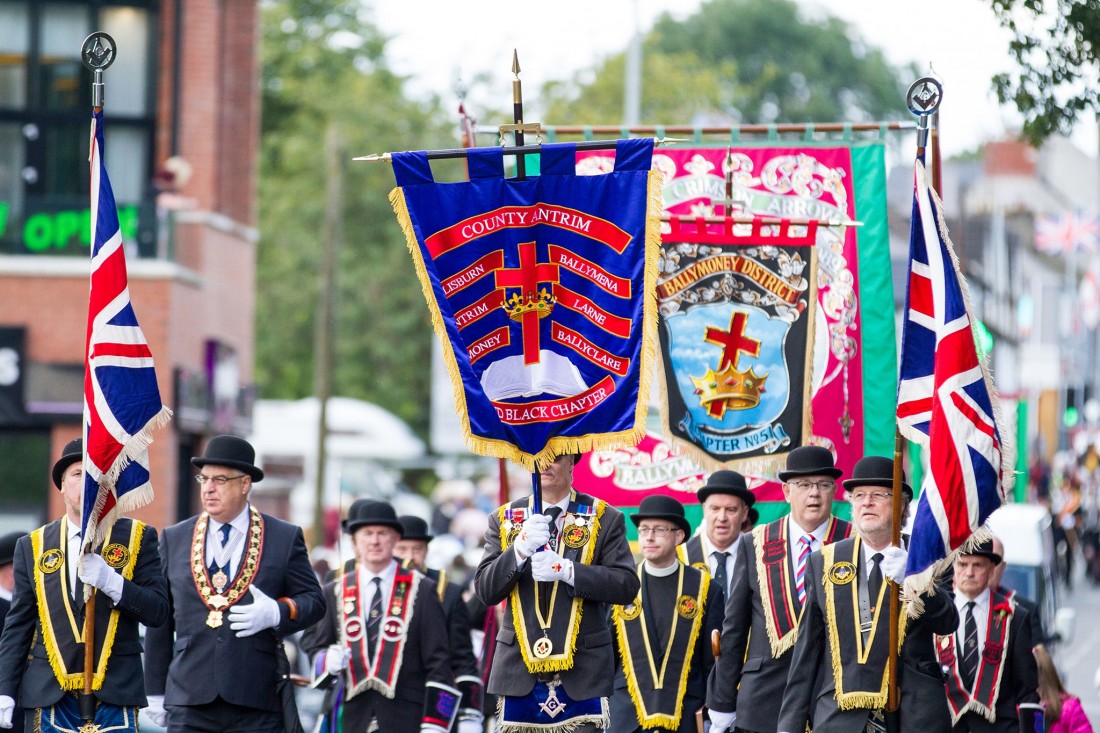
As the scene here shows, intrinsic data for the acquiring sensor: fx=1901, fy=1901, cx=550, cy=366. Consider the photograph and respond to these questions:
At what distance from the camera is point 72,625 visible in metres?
9.45

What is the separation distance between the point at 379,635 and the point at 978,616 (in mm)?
3556

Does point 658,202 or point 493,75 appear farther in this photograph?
point 493,75

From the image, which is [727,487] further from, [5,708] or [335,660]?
[5,708]

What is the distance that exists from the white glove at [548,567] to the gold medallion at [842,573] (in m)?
1.30

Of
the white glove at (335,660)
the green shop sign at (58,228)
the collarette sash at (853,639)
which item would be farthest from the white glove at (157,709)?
the green shop sign at (58,228)

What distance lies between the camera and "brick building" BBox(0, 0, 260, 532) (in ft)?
83.0

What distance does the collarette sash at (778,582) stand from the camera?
995cm

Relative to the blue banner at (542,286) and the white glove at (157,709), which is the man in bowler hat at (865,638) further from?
the white glove at (157,709)

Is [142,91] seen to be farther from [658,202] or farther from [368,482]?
[658,202]

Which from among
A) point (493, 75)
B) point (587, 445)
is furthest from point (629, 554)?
point (493, 75)

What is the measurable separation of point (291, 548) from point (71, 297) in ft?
54.4

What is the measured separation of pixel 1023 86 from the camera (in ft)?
40.8

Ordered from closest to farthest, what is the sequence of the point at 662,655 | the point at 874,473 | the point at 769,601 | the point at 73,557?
the point at 874,473, the point at 73,557, the point at 769,601, the point at 662,655

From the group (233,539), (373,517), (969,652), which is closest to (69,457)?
(233,539)
